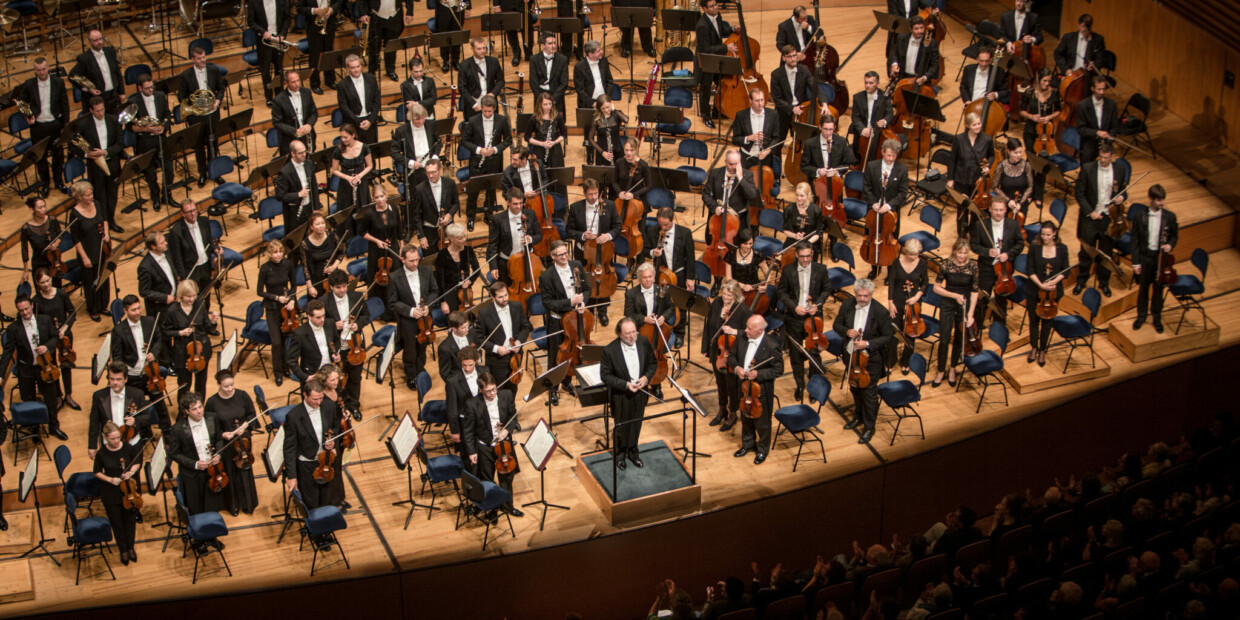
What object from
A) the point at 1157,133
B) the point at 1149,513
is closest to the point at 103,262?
the point at 1149,513

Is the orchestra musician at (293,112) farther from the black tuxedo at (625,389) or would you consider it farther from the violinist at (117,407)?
the black tuxedo at (625,389)

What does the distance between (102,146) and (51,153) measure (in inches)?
34.3

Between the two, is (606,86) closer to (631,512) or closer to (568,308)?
(568,308)

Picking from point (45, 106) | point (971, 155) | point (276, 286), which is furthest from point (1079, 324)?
point (45, 106)

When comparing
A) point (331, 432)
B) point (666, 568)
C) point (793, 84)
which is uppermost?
point (793, 84)

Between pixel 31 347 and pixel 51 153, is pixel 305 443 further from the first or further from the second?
pixel 51 153

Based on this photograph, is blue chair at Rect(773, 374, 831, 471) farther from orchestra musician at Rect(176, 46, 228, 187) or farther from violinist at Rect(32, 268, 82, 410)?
orchestra musician at Rect(176, 46, 228, 187)

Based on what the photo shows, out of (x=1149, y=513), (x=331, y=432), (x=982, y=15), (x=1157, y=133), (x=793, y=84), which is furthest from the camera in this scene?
(x=982, y=15)

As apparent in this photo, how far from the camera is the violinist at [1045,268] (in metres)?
10.8

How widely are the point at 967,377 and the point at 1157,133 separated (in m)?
4.00

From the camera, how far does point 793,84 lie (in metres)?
12.8

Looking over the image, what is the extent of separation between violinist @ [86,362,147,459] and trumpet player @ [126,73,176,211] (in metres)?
2.95

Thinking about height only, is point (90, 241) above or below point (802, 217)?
above

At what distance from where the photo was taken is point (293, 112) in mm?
12453
